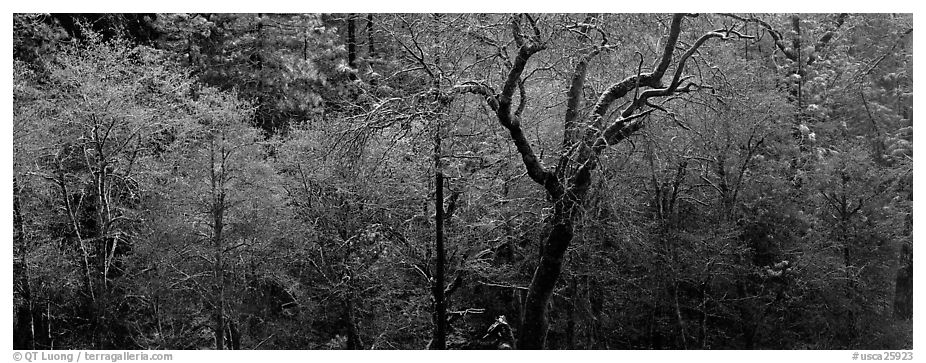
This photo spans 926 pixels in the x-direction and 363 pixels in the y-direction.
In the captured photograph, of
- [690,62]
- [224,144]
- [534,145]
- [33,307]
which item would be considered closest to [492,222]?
[534,145]

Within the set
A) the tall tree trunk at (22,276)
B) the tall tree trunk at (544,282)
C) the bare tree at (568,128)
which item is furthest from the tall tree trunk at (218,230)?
the bare tree at (568,128)

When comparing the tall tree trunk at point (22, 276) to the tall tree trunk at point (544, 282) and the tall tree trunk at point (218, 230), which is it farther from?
the tall tree trunk at point (544, 282)

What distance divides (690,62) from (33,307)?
12.0 metres

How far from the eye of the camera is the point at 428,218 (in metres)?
15.2

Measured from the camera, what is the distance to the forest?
14.6 m

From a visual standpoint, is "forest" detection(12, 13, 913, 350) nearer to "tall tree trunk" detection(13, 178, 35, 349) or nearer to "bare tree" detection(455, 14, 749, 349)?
"tall tree trunk" detection(13, 178, 35, 349)

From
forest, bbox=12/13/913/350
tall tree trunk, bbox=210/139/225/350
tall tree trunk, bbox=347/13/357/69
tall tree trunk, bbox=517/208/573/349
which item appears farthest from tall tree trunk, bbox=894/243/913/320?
tall tree trunk, bbox=210/139/225/350

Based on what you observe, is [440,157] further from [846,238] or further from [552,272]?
[846,238]

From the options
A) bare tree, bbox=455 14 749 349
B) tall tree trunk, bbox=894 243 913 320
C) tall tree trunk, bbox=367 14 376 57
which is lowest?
tall tree trunk, bbox=894 243 913 320

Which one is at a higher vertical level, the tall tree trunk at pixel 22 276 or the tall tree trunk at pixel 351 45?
the tall tree trunk at pixel 351 45

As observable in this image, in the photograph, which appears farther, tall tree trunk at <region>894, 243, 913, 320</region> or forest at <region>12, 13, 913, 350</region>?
forest at <region>12, 13, 913, 350</region>

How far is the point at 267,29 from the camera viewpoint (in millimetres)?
19594

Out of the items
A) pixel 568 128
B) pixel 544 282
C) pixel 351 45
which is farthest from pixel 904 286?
pixel 351 45

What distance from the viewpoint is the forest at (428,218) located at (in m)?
14.6
